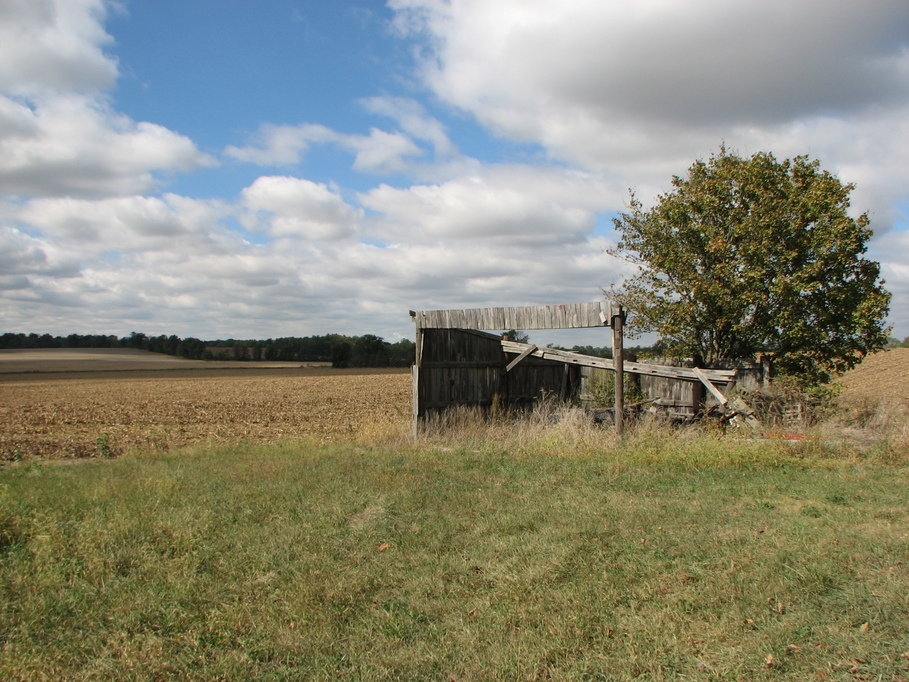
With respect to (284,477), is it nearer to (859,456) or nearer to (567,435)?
(567,435)

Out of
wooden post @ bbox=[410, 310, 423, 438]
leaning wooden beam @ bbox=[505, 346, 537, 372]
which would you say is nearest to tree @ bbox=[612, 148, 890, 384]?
leaning wooden beam @ bbox=[505, 346, 537, 372]

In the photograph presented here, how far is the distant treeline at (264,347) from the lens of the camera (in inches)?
3024

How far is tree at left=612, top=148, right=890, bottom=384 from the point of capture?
13.8 meters

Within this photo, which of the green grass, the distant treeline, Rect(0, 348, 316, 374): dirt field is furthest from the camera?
the distant treeline

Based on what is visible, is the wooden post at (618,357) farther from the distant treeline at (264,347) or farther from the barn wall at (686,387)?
the distant treeline at (264,347)

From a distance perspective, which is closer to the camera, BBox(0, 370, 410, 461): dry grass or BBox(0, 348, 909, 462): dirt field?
BBox(0, 370, 410, 461): dry grass

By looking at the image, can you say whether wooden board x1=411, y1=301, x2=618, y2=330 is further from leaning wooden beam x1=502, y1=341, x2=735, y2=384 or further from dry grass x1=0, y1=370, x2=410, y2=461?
dry grass x1=0, y1=370, x2=410, y2=461

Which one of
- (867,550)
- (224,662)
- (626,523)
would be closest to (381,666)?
(224,662)

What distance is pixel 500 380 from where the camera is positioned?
15.2 meters

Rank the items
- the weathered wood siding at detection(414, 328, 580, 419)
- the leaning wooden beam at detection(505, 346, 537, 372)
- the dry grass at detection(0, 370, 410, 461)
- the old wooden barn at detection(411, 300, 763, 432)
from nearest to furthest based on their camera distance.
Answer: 1. the old wooden barn at detection(411, 300, 763, 432)
2. the weathered wood siding at detection(414, 328, 580, 419)
3. the leaning wooden beam at detection(505, 346, 537, 372)
4. the dry grass at detection(0, 370, 410, 461)

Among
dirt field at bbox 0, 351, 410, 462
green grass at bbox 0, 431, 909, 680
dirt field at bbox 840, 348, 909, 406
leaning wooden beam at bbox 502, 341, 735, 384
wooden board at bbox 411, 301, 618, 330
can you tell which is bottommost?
dirt field at bbox 0, 351, 410, 462

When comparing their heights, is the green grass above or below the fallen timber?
A: below

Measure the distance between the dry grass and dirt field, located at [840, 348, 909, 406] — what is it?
20.4 metres

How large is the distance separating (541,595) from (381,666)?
1.38 meters
